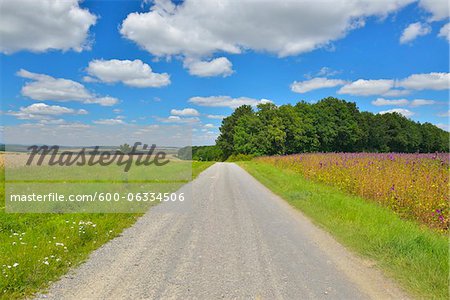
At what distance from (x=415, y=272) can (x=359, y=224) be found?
9.57 ft

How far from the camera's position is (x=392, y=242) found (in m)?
6.24

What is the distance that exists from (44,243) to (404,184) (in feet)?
33.1

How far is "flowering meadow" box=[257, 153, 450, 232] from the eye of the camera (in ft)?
27.7

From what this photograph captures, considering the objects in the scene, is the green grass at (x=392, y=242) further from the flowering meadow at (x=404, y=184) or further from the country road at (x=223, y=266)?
the flowering meadow at (x=404, y=184)

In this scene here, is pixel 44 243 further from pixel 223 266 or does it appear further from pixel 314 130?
pixel 314 130

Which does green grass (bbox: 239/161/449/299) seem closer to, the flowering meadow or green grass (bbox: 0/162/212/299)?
the flowering meadow

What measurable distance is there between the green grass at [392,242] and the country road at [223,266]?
297 mm

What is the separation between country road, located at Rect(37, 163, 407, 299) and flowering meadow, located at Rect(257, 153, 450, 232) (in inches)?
122

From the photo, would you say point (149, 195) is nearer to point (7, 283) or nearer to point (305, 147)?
point (7, 283)

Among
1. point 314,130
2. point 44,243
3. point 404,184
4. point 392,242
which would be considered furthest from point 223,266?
point 314,130

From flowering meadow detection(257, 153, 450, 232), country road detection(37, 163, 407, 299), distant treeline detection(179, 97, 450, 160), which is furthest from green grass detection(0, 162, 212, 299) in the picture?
distant treeline detection(179, 97, 450, 160)

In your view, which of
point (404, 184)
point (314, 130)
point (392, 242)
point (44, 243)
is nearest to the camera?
point (44, 243)

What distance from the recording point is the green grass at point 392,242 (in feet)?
15.5

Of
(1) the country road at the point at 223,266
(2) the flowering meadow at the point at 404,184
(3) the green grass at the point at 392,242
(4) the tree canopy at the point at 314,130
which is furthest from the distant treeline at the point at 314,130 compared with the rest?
(1) the country road at the point at 223,266
